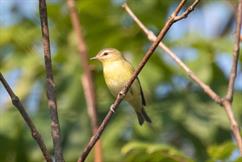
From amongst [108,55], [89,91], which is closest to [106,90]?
[108,55]

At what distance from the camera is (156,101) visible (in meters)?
5.77

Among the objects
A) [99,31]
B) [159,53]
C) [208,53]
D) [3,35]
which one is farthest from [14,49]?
[208,53]

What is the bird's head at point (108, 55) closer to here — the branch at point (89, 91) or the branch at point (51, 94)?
the branch at point (89, 91)

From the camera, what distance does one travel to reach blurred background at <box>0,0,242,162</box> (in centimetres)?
542

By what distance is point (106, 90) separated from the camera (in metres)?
5.93

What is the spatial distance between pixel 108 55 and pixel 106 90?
465 millimetres

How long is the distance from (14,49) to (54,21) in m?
0.48

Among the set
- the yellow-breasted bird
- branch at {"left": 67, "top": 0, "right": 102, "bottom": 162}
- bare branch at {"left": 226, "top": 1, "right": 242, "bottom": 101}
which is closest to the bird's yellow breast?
the yellow-breasted bird

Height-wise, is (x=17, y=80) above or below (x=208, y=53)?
below

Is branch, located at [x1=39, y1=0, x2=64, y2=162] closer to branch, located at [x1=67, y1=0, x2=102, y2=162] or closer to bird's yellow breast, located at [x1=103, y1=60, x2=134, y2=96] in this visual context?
branch, located at [x1=67, y1=0, x2=102, y2=162]

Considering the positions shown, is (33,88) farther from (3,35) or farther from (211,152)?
(211,152)

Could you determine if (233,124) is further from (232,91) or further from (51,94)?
(51,94)

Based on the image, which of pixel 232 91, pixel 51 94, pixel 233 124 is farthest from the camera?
pixel 232 91

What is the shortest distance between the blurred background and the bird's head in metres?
0.11
